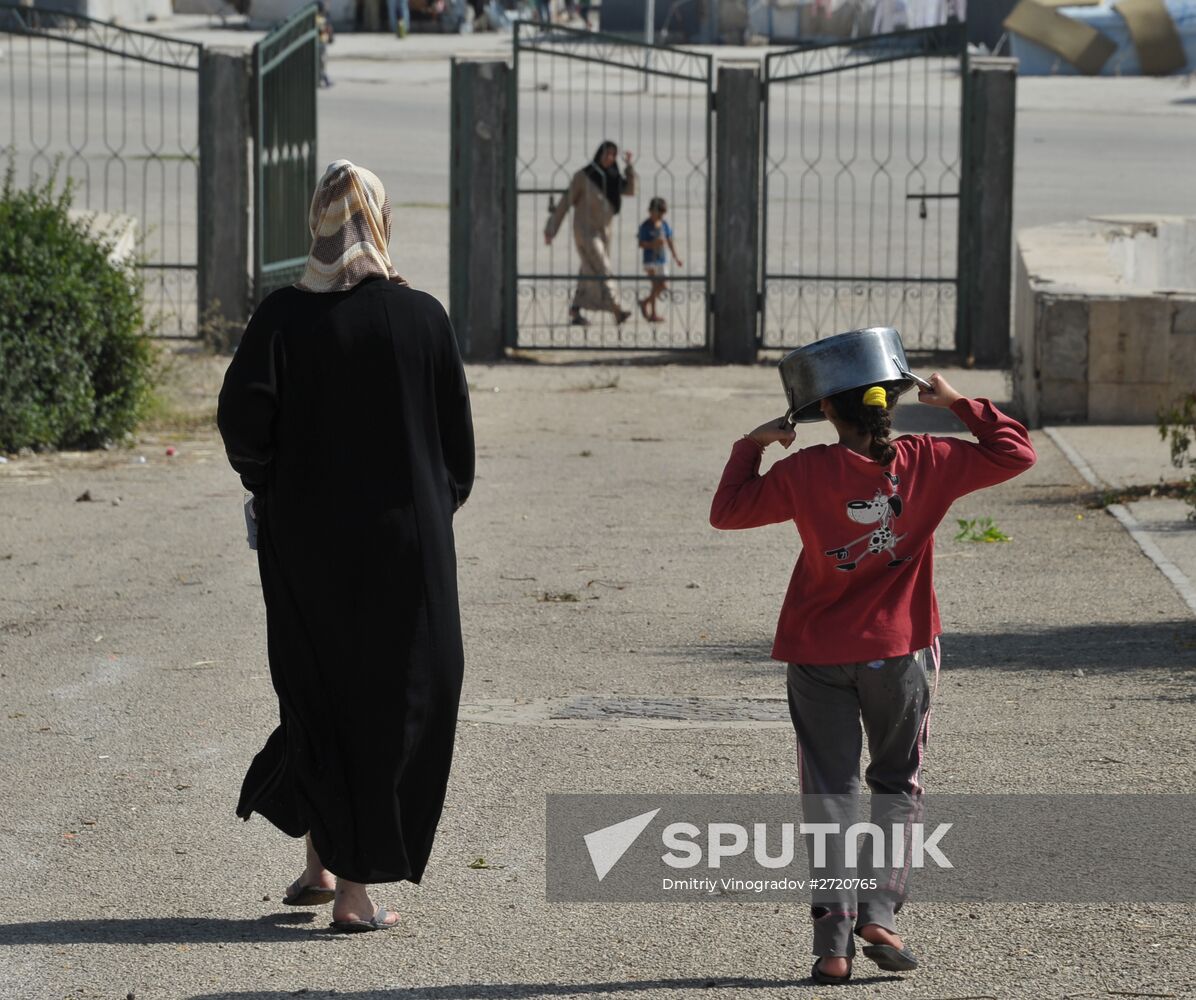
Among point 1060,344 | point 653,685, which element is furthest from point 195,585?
point 1060,344

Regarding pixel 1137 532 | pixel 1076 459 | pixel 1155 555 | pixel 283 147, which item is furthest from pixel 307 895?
pixel 283 147

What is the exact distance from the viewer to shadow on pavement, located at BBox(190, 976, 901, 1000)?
4219mm

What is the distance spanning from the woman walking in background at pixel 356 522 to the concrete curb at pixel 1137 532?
4305 millimetres

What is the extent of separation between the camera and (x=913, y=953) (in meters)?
4.43

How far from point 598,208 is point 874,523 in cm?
1235

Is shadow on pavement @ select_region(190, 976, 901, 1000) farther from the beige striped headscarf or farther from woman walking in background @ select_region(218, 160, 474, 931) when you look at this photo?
the beige striped headscarf

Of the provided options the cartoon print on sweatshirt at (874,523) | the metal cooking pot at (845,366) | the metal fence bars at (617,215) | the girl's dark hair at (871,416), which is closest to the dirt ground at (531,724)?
the cartoon print on sweatshirt at (874,523)

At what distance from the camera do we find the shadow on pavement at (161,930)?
15.0 ft

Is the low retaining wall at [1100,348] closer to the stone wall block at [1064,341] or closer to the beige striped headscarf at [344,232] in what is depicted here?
the stone wall block at [1064,341]

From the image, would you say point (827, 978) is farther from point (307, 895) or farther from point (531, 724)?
point (531, 724)

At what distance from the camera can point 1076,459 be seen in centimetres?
1121

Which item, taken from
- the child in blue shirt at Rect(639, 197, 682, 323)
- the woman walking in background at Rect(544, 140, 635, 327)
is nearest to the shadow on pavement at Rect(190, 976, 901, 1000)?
the woman walking in background at Rect(544, 140, 635, 327)

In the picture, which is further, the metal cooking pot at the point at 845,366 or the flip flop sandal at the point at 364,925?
the flip flop sandal at the point at 364,925

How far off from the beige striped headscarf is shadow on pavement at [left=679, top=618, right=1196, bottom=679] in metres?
2.99
